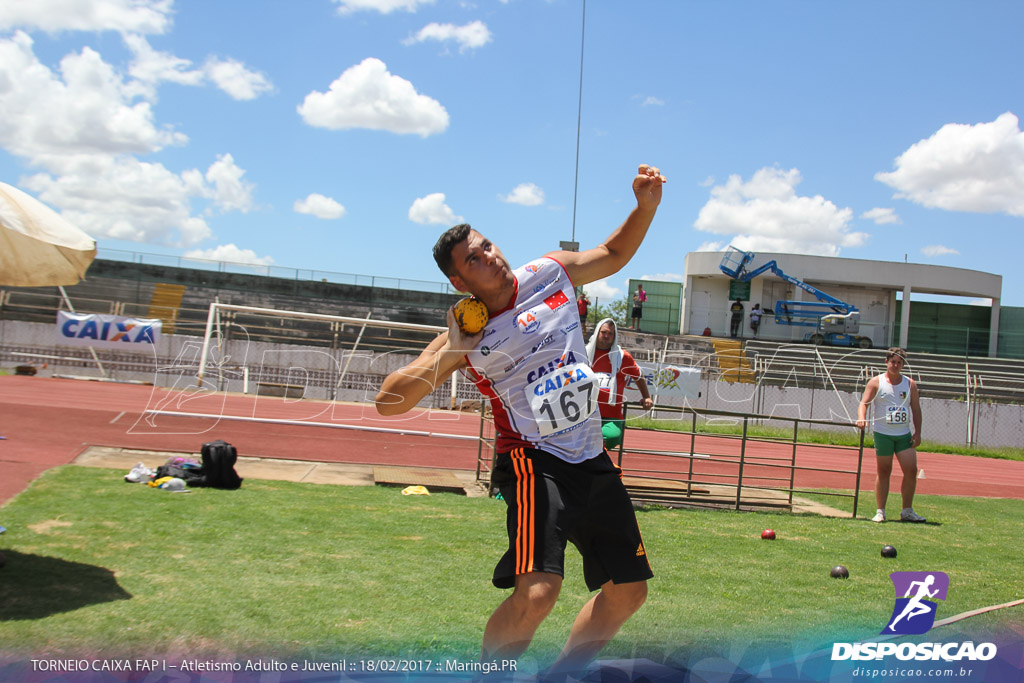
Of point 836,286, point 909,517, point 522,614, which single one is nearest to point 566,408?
point 522,614

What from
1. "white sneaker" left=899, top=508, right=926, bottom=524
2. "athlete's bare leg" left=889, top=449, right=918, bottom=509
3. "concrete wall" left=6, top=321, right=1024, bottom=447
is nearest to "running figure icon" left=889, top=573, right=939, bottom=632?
"athlete's bare leg" left=889, top=449, right=918, bottom=509

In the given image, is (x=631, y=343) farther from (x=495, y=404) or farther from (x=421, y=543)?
(x=495, y=404)

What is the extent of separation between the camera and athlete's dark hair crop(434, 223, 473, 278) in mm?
2875

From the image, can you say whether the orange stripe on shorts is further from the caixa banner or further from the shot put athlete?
the caixa banner

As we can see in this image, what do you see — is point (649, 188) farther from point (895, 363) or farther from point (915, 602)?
point (895, 363)

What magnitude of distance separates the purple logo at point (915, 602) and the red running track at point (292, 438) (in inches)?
176

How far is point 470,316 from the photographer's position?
2.80 metres

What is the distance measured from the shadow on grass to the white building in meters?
39.1

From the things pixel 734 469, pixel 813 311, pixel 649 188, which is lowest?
pixel 734 469

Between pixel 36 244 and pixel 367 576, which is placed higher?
pixel 36 244

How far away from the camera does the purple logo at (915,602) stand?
3459 mm

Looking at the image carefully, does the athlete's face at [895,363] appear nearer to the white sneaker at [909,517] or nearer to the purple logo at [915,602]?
the white sneaker at [909,517]

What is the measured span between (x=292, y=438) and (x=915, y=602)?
444 inches

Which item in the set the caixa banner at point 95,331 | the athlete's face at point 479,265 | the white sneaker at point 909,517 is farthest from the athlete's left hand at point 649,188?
the caixa banner at point 95,331
